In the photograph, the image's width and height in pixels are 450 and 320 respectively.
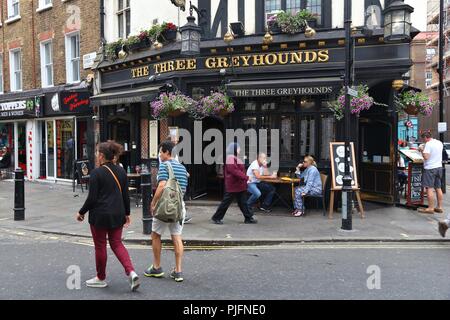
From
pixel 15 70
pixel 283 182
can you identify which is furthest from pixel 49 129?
pixel 283 182

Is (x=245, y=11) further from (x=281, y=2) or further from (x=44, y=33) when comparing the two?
(x=44, y=33)

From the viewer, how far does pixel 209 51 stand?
11.4m

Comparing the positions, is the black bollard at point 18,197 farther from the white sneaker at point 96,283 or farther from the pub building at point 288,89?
the white sneaker at point 96,283

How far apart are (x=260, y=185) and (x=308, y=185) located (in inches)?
47.6

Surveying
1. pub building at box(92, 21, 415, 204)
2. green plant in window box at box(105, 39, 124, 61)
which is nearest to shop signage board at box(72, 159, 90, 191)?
pub building at box(92, 21, 415, 204)

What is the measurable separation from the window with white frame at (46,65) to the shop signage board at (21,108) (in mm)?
912

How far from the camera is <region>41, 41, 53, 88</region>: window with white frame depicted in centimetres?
1742

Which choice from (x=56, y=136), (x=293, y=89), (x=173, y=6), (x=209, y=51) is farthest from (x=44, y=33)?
(x=293, y=89)

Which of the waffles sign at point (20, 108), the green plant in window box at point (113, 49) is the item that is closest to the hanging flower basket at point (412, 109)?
the green plant in window box at point (113, 49)

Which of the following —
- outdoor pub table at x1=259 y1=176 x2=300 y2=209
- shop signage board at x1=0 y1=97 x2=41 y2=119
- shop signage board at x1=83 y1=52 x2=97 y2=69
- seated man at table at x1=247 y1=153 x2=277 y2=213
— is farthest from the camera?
shop signage board at x1=0 y1=97 x2=41 y2=119

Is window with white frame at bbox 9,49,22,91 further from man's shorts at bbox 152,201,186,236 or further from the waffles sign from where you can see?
man's shorts at bbox 152,201,186,236

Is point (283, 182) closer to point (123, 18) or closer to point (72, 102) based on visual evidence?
point (123, 18)

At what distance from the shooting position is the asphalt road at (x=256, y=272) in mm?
5027

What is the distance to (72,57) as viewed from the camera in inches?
645
